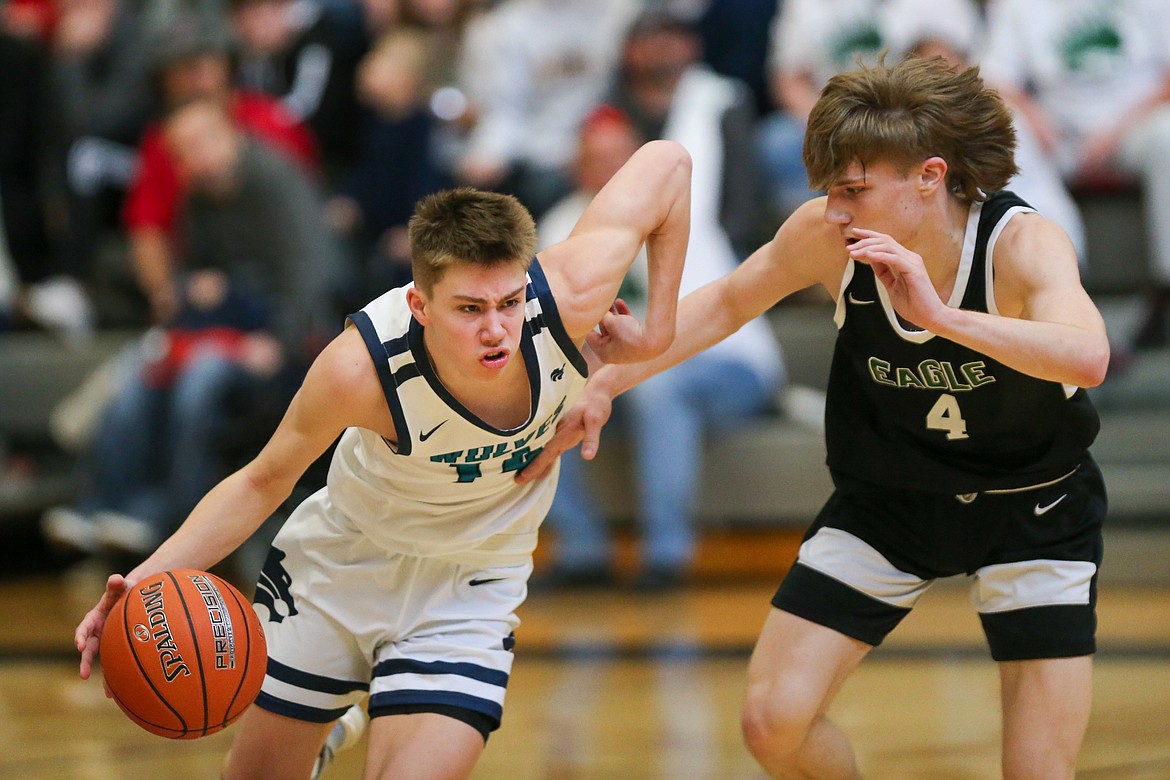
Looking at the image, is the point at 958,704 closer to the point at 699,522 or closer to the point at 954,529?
the point at 954,529

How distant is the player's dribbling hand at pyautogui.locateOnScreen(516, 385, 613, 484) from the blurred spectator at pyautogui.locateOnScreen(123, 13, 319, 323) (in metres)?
4.54

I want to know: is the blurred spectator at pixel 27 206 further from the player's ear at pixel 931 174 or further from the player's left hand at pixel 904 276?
the player's left hand at pixel 904 276

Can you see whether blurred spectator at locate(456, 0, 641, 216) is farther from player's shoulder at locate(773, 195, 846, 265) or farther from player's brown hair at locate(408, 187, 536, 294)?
player's brown hair at locate(408, 187, 536, 294)

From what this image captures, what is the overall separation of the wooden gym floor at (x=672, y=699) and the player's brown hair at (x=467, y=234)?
1.88 meters

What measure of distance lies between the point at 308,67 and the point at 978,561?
6.48 metres

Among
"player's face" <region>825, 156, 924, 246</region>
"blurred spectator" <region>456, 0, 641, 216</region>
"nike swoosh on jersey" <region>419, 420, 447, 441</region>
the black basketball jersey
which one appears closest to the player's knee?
the black basketball jersey

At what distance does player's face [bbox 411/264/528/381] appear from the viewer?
291 cm

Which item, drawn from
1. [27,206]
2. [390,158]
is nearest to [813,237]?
[390,158]

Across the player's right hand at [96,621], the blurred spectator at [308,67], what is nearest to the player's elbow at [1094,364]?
the player's right hand at [96,621]

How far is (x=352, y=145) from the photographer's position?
8.71m

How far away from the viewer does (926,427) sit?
3.18m

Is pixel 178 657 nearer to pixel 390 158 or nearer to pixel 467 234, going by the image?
pixel 467 234

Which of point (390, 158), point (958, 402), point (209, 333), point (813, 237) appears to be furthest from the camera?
point (390, 158)

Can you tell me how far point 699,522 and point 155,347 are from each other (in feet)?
9.67
